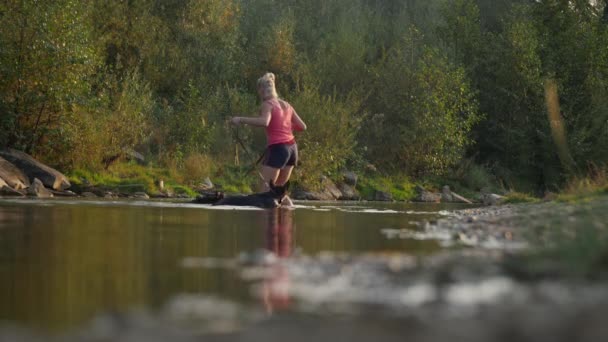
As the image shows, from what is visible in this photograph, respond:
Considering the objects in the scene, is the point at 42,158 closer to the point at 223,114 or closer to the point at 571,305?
the point at 223,114

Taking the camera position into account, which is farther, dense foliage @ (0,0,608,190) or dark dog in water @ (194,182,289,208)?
dense foliage @ (0,0,608,190)

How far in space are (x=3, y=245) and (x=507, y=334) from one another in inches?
243

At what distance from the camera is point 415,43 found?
4309cm

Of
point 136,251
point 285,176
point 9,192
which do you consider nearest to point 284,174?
point 285,176

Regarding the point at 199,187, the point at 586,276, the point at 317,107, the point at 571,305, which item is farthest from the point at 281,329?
the point at 317,107

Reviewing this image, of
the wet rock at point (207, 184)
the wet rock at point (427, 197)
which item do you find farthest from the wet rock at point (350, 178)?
the wet rock at point (207, 184)

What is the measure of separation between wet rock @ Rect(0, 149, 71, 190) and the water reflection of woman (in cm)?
1123

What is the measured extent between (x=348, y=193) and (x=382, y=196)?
1373 millimetres

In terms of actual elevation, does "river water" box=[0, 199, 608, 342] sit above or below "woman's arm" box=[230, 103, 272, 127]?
below

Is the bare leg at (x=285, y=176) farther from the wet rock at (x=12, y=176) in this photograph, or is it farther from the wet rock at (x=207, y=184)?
the wet rock at (x=207, y=184)

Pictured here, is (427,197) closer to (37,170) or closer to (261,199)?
(37,170)

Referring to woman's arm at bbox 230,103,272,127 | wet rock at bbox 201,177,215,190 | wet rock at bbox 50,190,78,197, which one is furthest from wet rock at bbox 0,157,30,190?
woman's arm at bbox 230,103,272,127

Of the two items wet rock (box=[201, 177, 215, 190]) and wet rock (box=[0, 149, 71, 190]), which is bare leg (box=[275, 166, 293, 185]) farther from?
wet rock (box=[201, 177, 215, 190])

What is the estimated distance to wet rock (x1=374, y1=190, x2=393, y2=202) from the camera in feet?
116
